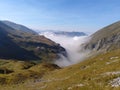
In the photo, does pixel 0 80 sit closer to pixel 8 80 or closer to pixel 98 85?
pixel 8 80

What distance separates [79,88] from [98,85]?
2827 millimetres

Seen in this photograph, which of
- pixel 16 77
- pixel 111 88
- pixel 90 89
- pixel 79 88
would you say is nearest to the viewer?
pixel 111 88

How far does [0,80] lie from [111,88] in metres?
77.9

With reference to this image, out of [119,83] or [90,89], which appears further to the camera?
[90,89]

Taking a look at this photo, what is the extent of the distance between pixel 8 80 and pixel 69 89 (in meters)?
70.0

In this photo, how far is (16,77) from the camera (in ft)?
354

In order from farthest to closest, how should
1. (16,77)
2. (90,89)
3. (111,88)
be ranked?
(16,77), (90,89), (111,88)

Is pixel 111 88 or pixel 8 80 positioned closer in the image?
pixel 111 88

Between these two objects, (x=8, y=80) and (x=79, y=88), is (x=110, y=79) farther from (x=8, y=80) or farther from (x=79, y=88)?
(x=8, y=80)

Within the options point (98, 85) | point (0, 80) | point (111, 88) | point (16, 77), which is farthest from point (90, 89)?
point (16, 77)

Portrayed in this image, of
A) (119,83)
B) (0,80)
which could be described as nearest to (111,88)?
(119,83)

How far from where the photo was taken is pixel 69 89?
34.1 m

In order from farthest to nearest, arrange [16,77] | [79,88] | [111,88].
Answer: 1. [16,77]
2. [79,88]
3. [111,88]

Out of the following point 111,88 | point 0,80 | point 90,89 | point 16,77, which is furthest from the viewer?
point 16,77
